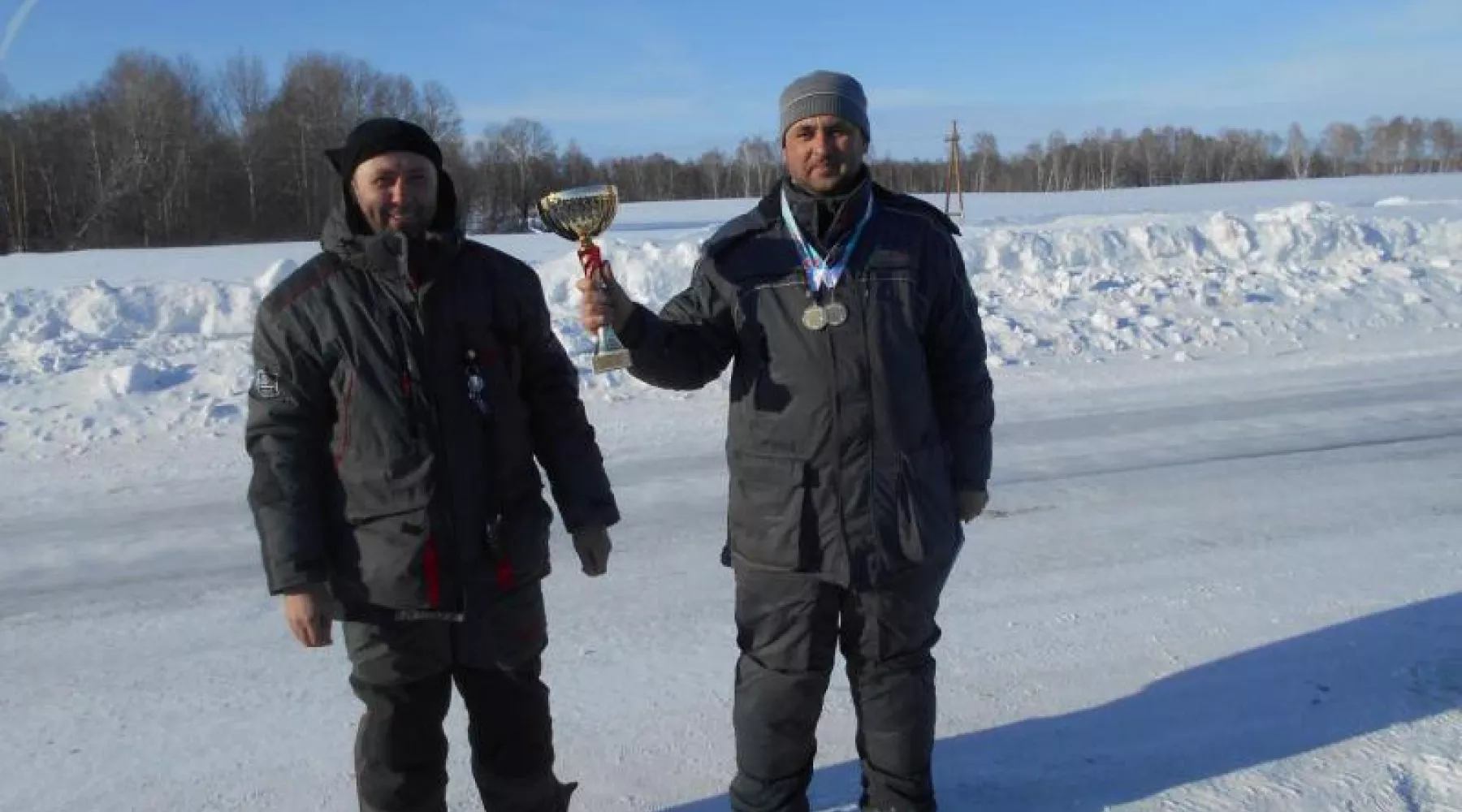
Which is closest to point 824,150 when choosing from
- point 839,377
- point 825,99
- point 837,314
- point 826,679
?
point 825,99

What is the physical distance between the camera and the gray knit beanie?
267cm

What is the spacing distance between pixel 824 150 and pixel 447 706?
5.36 feet

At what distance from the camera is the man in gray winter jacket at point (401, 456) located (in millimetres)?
2420

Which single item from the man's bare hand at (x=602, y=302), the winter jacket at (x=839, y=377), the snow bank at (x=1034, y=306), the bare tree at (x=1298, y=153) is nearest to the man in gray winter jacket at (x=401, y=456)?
the man's bare hand at (x=602, y=302)

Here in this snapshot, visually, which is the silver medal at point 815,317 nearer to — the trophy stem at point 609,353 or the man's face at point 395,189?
the trophy stem at point 609,353

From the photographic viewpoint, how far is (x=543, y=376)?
8.79ft

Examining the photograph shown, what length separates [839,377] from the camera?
270 cm

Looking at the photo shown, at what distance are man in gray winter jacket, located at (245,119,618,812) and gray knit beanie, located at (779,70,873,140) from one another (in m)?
0.76

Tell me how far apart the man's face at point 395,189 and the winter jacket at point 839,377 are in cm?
57

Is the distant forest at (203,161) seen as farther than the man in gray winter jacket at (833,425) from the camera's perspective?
Yes

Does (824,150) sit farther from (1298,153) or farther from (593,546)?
(1298,153)

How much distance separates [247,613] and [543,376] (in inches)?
97.5

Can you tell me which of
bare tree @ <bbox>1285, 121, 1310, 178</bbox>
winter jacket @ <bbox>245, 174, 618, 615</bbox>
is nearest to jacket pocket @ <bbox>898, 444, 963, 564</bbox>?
winter jacket @ <bbox>245, 174, 618, 615</bbox>

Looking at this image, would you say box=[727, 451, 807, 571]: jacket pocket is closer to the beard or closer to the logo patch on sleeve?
the beard
